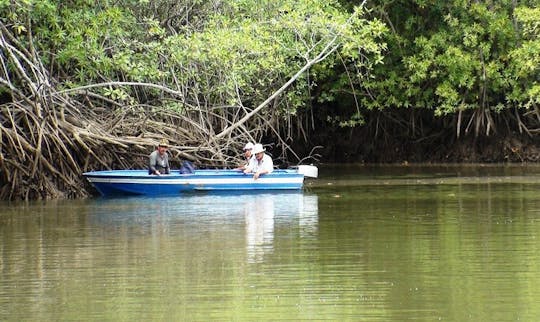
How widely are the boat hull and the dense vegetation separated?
1.92 feet

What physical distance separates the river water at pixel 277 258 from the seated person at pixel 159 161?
2.22 feet

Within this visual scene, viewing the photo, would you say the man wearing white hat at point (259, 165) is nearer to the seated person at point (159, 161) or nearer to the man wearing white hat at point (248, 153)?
the man wearing white hat at point (248, 153)

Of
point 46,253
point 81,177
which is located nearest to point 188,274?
point 46,253

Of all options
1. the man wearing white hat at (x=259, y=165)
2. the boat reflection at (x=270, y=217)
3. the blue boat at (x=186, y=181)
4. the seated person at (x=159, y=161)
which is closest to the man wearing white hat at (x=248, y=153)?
the man wearing white hat at (x=259, y=165)

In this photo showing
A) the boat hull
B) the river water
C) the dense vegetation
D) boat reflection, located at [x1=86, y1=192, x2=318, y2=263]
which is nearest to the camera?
the river water

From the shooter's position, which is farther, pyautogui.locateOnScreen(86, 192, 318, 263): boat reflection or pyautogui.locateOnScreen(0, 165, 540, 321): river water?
pyautogui.locateOnScreen(86, 192, 318, 263): boat reflection

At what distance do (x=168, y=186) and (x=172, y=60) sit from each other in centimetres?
245

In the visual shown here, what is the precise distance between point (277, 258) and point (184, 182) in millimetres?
8880

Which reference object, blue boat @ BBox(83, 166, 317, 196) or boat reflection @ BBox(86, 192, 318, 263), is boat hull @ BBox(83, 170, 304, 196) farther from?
boat reflection @ BBox(86, 192, 318, 263)

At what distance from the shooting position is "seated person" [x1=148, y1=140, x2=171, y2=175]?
65.6ft

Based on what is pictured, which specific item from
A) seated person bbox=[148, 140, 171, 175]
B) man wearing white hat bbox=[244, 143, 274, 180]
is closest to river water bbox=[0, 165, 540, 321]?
seated person bbox=[148, 140, 171, 175]

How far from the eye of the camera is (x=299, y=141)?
3147 cm

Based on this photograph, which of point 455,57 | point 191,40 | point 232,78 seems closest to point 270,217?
point 191,40

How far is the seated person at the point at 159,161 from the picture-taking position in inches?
787
